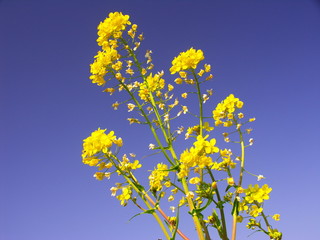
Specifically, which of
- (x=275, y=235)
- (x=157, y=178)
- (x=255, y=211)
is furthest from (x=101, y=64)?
(x=275, y=235)

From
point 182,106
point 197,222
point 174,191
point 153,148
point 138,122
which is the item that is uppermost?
point 182,106

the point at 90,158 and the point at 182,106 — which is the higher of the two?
the point at 182,106

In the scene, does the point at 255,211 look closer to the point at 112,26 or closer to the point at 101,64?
the point at 101,64

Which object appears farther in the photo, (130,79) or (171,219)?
(130,79)

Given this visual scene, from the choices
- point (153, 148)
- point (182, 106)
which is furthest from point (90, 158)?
point (182, 106)

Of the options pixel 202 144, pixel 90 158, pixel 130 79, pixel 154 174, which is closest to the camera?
pixel 202 144

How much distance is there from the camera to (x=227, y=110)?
3598mm

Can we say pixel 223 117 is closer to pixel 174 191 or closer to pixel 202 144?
pixel 202 144

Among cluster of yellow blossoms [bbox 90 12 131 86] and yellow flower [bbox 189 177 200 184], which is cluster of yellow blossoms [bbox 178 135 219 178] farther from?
cluster of yellow blossoms [bbox 90 12 131 86]

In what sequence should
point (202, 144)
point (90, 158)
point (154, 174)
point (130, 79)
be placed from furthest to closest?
point (130, 79), point (154, 174), point (90, 158), point (202, 144)

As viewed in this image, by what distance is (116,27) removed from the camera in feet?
12.8

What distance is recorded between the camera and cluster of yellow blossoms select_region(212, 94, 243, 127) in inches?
140

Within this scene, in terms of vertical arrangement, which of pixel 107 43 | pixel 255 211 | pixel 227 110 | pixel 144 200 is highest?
pixel 107 43

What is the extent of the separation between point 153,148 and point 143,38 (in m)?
1.45
